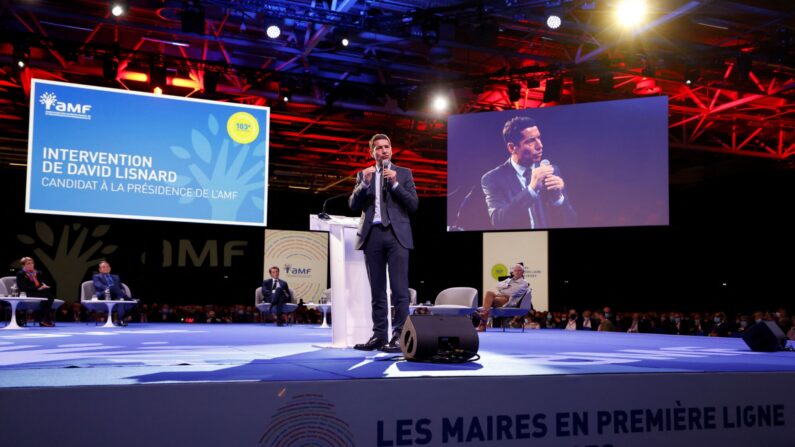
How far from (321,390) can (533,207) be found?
8124mm

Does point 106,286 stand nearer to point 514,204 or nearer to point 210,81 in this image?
point 210,81

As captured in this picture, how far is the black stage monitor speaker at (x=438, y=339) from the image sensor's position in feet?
11.2

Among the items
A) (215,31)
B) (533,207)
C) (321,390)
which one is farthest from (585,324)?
(321,390)

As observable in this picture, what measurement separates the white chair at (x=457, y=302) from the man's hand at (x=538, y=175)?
1871 millimetres

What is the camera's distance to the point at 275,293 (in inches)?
478

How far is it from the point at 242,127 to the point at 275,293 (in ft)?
12.0

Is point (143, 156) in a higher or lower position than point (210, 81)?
lower

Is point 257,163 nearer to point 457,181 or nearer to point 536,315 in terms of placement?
point 457,181

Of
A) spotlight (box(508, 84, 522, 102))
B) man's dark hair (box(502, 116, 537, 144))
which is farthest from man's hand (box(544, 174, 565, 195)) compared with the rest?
spotlight (box(508, 84, 522, 102))

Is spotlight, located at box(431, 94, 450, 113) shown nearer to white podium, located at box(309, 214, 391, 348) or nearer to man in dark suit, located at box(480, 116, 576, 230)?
man in dark suit, located at box(480, 116, 576, 230)

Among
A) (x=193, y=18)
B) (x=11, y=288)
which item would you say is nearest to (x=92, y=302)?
(x=11, y=288)

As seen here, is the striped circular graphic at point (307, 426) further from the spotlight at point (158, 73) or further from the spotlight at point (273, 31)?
the spotlight at point (158, 73)

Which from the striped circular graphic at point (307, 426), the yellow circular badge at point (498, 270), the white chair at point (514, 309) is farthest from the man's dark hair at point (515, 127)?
the striped circular graphic at point (307, 426)

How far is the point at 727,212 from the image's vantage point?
1586cm
